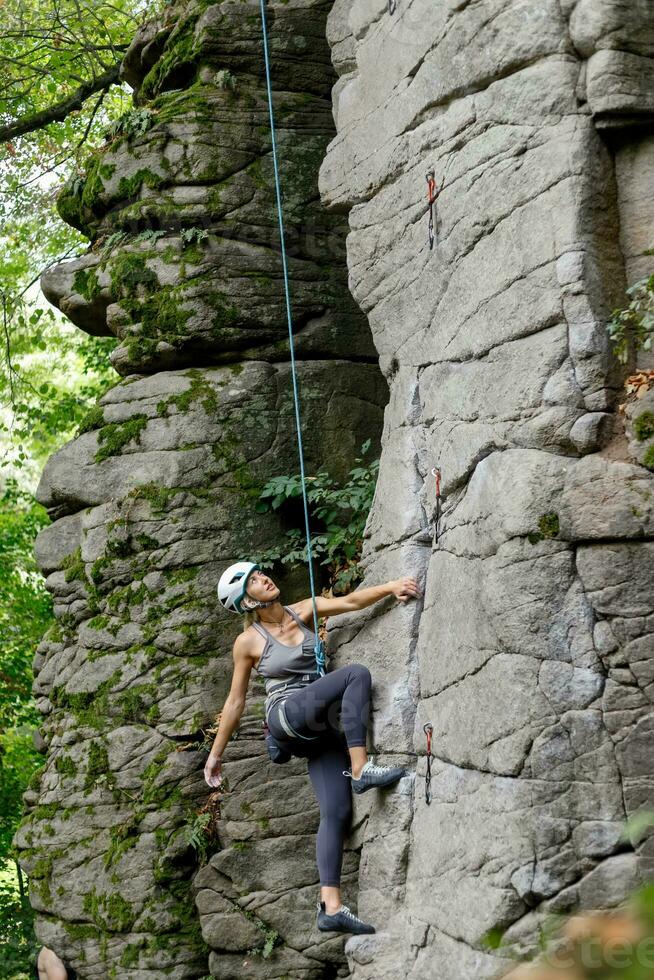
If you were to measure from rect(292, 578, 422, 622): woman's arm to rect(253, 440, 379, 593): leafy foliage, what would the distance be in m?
1.35

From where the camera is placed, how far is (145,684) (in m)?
9.12

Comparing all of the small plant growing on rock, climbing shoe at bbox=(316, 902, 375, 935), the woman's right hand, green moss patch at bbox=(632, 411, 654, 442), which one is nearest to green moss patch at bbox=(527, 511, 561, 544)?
green moss patch at bbox=(632, 411, 654, 442)

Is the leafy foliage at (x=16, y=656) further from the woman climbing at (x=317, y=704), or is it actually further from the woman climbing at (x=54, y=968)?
the woman climbing at (x=317, y=704)

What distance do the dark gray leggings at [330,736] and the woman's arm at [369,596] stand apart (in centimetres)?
39

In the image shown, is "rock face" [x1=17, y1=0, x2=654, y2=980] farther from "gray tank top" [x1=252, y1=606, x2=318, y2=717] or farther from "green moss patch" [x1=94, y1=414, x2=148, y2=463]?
"gray tank top" [x1=252, y1=606, x2=318, y2=717]

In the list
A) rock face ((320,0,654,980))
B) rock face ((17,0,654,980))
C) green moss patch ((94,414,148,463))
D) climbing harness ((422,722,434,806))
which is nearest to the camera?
rock face ((320,0,654,980))

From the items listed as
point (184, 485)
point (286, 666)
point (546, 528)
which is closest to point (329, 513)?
point (184, 485)

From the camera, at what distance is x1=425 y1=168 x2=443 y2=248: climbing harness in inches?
281

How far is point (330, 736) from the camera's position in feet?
24.4

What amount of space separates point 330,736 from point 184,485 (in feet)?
9.29

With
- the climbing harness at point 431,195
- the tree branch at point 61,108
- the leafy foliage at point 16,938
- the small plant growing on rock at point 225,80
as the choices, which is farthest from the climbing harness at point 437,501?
the tree branch at point 61,108

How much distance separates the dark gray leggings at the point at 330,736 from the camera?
284 inches

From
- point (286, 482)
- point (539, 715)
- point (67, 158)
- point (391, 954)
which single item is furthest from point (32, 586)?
point (539, 715)

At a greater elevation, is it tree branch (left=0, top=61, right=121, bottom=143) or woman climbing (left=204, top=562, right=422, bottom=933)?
tree branch (left=0, top=61, right=121, bottom=143)
